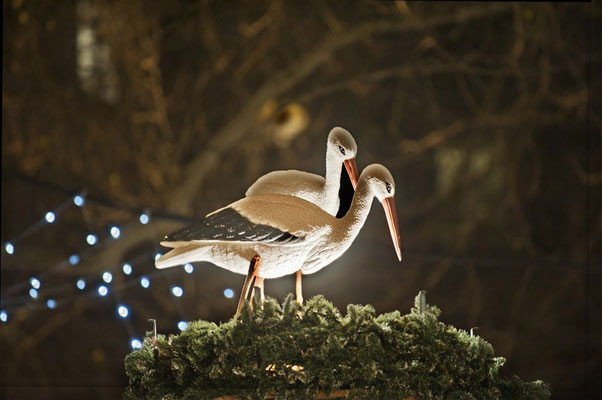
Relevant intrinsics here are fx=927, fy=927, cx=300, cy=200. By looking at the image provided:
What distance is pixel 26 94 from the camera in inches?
151

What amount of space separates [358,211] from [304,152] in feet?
3.68

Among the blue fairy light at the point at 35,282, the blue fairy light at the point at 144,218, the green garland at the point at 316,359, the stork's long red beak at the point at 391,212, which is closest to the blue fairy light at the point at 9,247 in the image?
the blue fairy light at the point at 35,282

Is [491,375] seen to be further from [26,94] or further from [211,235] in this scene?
[26,94]

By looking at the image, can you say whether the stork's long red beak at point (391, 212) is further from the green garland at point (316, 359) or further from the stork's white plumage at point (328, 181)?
the green garland at point (316, 359)

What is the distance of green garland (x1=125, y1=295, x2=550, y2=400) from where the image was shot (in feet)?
7.61

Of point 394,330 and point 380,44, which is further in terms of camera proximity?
point 380,44

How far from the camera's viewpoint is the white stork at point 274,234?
2.60 meters

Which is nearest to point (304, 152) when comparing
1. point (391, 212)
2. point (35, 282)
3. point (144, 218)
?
point (144, 218)

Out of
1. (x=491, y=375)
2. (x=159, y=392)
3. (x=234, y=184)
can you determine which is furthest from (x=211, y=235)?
(x=234, y=184)

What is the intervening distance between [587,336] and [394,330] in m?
1.79

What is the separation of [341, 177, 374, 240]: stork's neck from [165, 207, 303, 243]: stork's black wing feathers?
0.50ft

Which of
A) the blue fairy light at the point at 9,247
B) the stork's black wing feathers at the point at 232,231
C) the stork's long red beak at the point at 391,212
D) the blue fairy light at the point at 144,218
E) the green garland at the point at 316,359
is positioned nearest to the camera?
the green garland at the point at 316,359

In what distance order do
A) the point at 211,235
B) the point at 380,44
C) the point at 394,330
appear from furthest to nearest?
the point at 380,44 → the point at 211,235 → the point at 394,330

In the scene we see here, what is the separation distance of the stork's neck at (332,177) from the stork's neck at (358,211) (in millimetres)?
154
